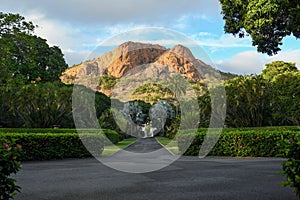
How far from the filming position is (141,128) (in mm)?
59031

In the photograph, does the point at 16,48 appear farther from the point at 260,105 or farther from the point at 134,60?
the point at 260,105

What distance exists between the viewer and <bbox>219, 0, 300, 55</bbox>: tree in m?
16.4

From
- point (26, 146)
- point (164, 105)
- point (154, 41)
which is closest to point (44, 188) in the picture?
point (154, 41)

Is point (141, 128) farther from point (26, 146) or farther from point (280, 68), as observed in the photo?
point (26, 146)

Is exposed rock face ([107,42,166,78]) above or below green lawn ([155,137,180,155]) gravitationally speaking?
above

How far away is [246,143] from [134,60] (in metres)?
6.69

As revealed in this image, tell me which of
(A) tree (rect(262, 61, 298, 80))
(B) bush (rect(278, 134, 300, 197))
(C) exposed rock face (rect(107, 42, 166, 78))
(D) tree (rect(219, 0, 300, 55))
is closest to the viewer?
(B) bush (rect(278, 134, 300, 197))

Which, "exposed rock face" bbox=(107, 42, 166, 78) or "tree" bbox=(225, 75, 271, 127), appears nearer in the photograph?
"exposed rock face" bbox=(107, 42, 166, 78)

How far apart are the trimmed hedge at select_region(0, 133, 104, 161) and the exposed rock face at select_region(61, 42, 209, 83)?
3096 millimetres

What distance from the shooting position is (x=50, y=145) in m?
15.1

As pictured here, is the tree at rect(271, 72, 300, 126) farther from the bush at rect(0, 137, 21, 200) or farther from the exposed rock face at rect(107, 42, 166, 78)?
the bush at rect(0, 137, 21, 200)

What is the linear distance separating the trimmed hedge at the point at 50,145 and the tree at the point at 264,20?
9737mm

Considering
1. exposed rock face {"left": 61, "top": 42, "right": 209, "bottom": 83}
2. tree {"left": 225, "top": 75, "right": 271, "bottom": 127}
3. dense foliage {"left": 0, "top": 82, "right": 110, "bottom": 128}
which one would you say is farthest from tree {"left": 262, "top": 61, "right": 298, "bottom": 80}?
dense foliage {"left": 0, "top": 82, "right": 110, "bottom": 128}

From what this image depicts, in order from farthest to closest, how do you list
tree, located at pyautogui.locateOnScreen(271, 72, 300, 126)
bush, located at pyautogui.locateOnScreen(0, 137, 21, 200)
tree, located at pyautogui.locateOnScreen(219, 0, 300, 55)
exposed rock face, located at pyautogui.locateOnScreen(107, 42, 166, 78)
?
tree, located at pyautogui.locateOnScreen(271, 72, 300, 126) < tree, located at pyautogui.locateOnScreen(219, 0, 300, 55) < exposed rock face, located at pyautogui.locateOnScreen(107, 42, 166, 78) < bush, located at pyautogui.locateOnScreen(0, 137, 21, 200)
